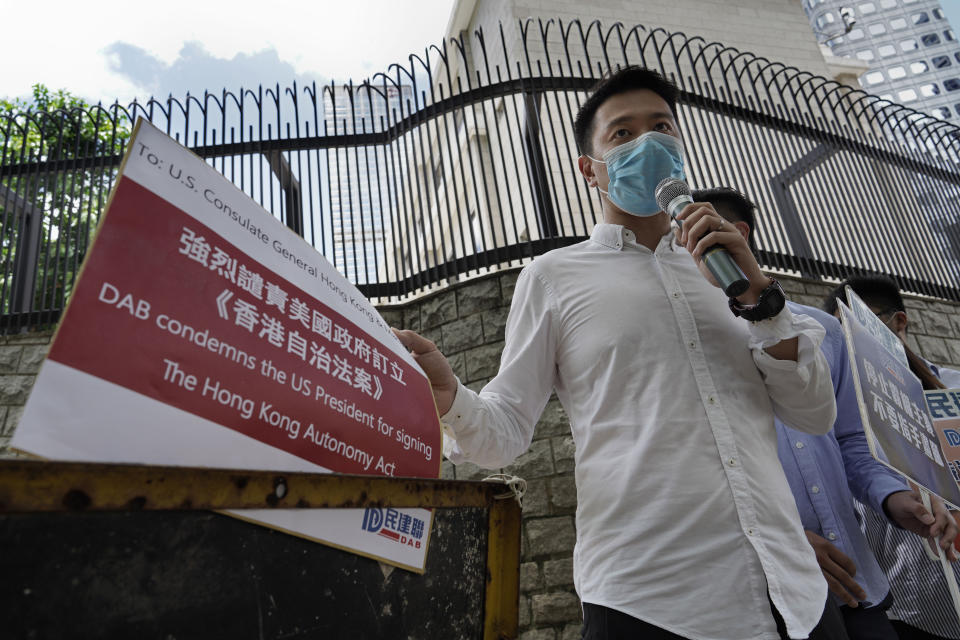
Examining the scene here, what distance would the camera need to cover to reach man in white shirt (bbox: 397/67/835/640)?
3.85 feet

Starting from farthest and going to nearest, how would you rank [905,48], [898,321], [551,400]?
[905,48], [551,400], [898,321]

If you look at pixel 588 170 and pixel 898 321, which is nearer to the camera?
pixel 588 170

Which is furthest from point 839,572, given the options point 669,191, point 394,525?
point 394,525

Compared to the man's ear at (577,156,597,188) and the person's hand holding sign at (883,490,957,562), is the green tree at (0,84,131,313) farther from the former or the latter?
the person's hand holding sign at (883,490,957,562)

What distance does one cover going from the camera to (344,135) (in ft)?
19.0

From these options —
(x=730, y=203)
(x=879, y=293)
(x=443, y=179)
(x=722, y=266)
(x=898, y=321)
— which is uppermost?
(x=443, y=179)

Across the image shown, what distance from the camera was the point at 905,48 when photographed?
2849 inches

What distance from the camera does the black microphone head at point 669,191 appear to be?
5.24 feet

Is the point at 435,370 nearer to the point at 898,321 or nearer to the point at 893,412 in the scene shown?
the point at 893,412

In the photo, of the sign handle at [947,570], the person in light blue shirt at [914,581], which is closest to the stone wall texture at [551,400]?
the person in light blue shirt at [914,581]

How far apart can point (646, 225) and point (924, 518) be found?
119 cm

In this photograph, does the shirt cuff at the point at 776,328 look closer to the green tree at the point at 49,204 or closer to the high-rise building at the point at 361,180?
the high-rise building at the point at 361,180

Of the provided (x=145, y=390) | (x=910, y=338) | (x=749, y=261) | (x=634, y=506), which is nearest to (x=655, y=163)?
(x=749, y=261)

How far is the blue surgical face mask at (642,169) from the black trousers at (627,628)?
108cm
